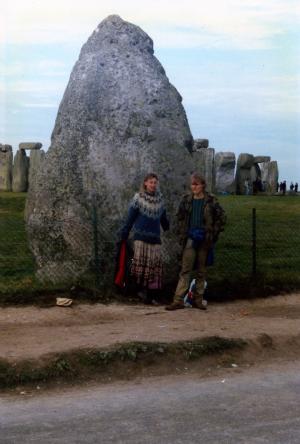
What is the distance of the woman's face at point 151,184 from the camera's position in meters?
10.1

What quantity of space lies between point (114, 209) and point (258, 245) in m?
4.83

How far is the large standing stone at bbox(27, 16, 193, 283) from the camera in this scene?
435 inches

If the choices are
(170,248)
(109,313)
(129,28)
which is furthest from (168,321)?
(129,28)

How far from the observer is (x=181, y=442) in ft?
18.7

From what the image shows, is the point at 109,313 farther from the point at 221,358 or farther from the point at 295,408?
the point at 295,408

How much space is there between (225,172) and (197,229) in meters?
21.2

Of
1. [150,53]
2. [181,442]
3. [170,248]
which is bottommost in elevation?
[181,442]

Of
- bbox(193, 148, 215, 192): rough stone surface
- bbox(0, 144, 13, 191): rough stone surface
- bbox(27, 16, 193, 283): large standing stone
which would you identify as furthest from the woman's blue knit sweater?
bbox(0, 144, 13, 191): rough stone surface

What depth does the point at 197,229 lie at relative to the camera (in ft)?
32.9

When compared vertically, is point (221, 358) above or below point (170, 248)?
below

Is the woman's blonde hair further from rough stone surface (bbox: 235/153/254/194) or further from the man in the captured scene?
rough stone surface (bbox: 235/153/254/194)

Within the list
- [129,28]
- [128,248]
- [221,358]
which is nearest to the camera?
[221,358]

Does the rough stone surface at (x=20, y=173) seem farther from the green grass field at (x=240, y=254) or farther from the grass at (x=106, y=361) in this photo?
the grass at (x=106, y=361)

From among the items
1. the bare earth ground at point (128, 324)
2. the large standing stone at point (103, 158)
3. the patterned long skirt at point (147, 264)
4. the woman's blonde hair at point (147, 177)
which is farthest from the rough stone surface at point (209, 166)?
the woman's blonde hair at point (147, 177)
